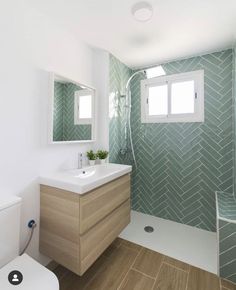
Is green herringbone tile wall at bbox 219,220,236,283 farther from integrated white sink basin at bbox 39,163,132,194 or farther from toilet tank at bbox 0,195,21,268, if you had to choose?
toilet tank at bbox 0,195,21,268

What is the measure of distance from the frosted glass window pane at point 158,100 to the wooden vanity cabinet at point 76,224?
1.42 metres

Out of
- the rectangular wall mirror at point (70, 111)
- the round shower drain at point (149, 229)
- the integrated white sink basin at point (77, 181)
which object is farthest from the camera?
the round shower drain at point (149, 229)

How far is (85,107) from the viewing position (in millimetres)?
2025

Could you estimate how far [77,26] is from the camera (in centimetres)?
171

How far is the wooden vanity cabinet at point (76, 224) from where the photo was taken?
127 cm

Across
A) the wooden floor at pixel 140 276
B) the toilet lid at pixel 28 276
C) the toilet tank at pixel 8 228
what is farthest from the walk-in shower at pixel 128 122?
the toilet lid at pixel 28 276

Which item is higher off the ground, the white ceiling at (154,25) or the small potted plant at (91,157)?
the white ceiling at (154,25)

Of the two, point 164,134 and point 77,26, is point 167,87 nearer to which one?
point 164,134

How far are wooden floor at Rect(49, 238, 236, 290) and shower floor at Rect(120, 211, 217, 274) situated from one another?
0.36 ft

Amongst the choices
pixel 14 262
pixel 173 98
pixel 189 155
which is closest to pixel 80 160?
pixel 14 262

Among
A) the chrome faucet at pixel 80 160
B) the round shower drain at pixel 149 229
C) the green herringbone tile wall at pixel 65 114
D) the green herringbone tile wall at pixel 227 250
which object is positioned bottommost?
the round shower drain at pixel 149 229

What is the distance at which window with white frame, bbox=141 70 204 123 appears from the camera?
7.43 ft

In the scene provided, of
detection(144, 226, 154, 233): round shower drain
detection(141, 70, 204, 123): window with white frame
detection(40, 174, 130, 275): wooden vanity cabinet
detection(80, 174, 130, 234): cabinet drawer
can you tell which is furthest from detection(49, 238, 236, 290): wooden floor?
detection(141, 70, 204, 123): window with white frame

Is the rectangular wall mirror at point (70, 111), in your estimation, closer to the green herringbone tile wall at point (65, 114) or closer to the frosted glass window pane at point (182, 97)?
the green herringbone tile wall at point (65, 114)
